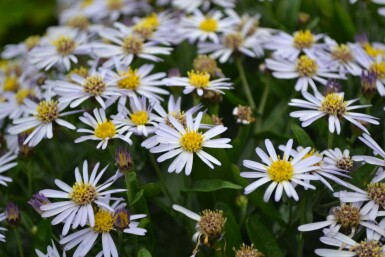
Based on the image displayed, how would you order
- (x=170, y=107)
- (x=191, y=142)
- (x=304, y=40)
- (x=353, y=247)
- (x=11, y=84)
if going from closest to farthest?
(x=353, y=247)
(x=191, y=142)
(x=170, y=107)
(x=304, y=40)
(x=11, y=84)

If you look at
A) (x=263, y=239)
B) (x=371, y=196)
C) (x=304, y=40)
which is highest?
(x=304, y=40)

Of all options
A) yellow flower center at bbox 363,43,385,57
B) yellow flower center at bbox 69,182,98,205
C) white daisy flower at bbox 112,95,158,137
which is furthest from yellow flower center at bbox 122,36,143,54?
yellow flower center at bbox 363,43,385,57

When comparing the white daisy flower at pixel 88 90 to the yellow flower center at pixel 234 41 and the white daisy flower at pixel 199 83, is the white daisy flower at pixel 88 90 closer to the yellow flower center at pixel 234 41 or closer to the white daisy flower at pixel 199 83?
the white daisy flower at pixel 199 83

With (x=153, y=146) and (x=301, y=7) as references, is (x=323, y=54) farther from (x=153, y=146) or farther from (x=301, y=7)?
(x=153, y=146)

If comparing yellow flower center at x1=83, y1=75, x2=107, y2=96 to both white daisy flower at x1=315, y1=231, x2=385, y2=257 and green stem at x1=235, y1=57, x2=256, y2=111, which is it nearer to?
green stem at x1=235, y1=57, x2=256, y2=111

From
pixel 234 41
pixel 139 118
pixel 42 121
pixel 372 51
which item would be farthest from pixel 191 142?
pixel 372 51

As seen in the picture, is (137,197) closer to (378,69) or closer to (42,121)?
(42,121)
